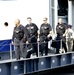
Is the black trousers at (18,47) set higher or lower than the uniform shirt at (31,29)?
lower

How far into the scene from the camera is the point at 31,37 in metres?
14.5

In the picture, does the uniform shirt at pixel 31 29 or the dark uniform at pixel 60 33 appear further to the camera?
the dark uniform at pixel 60 33

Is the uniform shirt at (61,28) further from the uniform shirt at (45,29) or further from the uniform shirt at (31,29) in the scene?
the uniform shirt at (31,29)

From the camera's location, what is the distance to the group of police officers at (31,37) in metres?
13.7

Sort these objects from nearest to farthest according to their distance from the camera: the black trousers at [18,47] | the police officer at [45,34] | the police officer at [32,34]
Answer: the black trousers at [18,47] < the police officer at [32,34] < the police officer at [45,34]

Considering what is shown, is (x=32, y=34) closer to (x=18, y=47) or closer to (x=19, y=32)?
(x=19, y=32)

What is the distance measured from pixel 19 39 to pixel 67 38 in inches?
129

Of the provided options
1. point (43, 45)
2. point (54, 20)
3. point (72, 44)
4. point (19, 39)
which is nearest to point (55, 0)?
point (54, 20)

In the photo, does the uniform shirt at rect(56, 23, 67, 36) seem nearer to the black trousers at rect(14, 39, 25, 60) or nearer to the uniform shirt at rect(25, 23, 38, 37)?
the uniform shirt at rect(25, 23, 38, 37)

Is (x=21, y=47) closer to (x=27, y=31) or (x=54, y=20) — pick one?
(x=27, y=31)

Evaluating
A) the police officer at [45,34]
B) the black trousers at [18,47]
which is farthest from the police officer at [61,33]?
the black trousers at [18,47]

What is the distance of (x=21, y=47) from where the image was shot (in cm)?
1377

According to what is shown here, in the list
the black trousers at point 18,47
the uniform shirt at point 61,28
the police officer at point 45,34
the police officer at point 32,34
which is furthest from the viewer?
the uniform shirt at point 61,28

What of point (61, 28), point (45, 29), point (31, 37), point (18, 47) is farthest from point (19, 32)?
point (61, 28)
